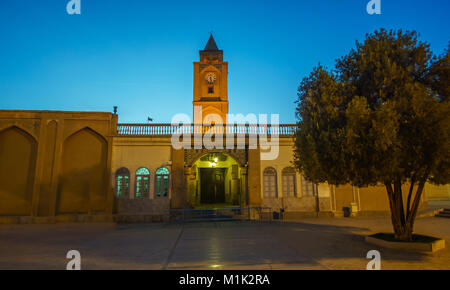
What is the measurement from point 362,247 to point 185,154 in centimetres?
978

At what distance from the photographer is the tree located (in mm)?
6191

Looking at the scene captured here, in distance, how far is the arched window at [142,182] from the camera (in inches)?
551

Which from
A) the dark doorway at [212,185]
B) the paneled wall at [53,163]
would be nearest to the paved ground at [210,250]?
the paneled wall at [53,163]

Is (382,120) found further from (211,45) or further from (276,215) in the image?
(211,45)

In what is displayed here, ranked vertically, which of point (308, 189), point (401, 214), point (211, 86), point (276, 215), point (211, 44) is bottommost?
point (276, 215)

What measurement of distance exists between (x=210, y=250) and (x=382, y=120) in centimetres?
540

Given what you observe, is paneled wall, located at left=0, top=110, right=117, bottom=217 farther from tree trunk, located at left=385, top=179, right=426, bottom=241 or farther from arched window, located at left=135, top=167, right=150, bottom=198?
tree trunk, located at left=385, top=179, right=426, bottom=241

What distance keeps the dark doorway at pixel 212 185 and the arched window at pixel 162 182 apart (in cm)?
615

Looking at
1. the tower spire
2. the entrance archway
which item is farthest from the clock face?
the entrance archway

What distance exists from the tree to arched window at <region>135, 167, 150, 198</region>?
913 cm

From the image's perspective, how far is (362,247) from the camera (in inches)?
280

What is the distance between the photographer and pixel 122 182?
1402 centimetres

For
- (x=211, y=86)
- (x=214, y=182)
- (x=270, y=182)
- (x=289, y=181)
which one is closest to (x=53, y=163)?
(x=214, y=182)

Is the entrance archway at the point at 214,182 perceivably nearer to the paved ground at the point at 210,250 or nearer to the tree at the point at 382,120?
the paved ground at the point at 210,250
